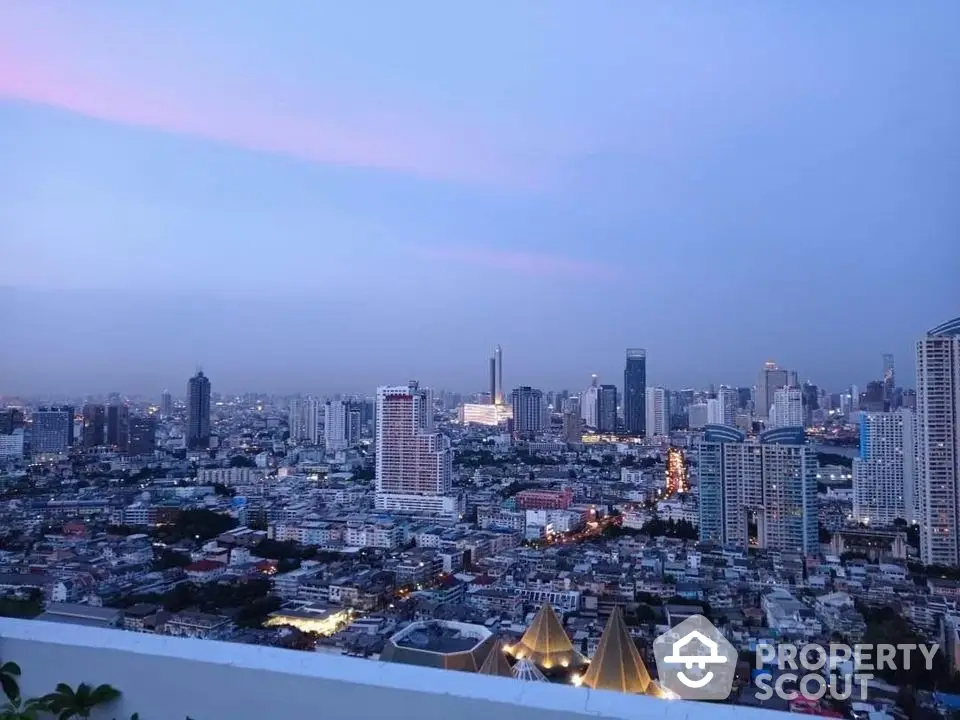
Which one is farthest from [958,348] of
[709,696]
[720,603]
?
[709,696]

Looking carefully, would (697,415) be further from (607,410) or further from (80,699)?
(80,699)

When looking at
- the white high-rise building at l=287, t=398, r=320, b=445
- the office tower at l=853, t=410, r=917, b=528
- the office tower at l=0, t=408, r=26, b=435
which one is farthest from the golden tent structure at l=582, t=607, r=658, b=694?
the white high-rise building at l=287, t=398, r=320, b=445

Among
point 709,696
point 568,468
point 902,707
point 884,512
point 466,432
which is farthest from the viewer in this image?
point 466,432

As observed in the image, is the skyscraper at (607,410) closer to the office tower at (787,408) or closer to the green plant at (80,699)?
the office tower at (787,408)

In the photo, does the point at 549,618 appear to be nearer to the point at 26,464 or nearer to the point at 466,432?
the point at 26,464

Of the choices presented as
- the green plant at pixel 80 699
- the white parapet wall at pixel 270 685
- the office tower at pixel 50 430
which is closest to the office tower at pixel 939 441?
the white parapet wall at pixel 270 685

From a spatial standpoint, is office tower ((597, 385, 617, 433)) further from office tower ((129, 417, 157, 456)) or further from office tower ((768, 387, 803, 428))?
office tower ((129, 417, 157, 456))
